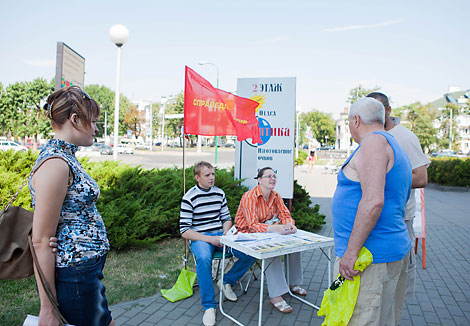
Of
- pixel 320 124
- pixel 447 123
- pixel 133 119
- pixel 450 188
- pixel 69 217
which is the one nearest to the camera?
pixel 69 217

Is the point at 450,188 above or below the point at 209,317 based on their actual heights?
above

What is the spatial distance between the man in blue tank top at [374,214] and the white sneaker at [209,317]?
175cm

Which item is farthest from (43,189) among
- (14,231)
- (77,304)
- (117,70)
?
(117,70)

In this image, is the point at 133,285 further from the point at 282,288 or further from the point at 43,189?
the point at 43,189

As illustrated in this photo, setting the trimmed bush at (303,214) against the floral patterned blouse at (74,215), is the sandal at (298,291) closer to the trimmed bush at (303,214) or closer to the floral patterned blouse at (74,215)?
the trimmed bush at (303,214)

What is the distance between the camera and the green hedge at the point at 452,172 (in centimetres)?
1574

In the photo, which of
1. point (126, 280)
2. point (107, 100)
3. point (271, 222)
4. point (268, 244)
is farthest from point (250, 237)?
point (107, 100)

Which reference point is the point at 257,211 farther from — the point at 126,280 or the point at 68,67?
the point at 68,67

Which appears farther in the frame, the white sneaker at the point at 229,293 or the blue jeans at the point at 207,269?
the white sneaker at the point at 229,293

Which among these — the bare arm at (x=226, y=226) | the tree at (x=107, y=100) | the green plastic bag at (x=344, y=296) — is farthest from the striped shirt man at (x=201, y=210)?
the tree at (x=107, y=100)

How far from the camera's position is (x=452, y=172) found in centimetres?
1611

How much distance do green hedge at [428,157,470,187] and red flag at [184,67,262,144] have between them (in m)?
13.9

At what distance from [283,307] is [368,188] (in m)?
2.29

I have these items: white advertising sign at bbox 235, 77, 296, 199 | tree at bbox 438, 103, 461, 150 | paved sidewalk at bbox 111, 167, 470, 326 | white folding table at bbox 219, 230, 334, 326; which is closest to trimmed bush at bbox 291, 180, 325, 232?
white advertising sign at bbox 235, 77, 296, 199
